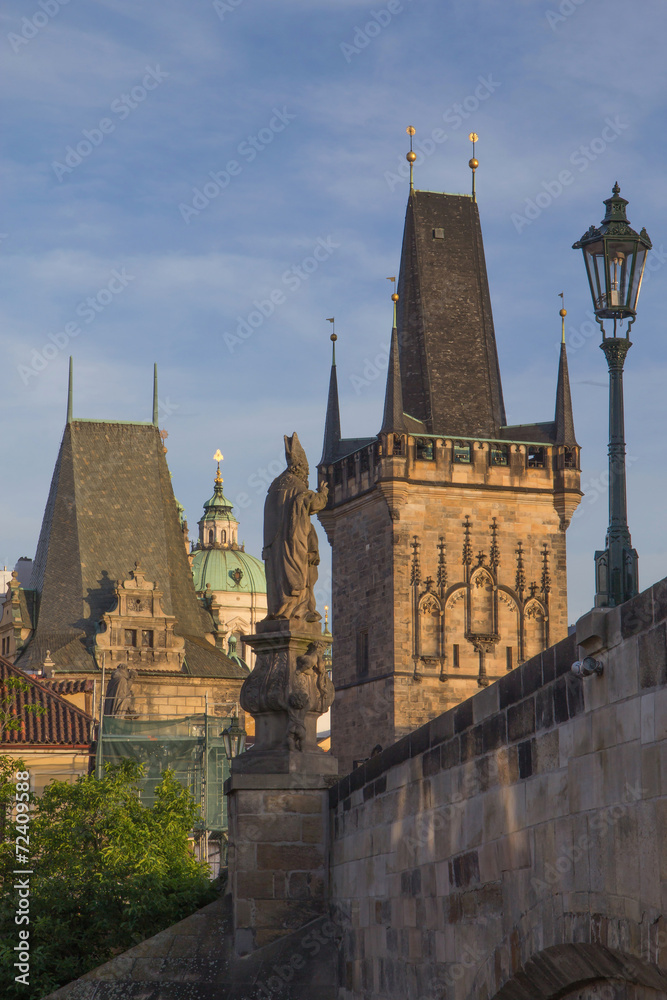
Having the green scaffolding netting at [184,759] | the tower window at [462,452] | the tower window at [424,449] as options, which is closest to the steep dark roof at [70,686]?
the green scaffolding netting at [184,759]

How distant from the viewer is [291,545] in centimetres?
1508

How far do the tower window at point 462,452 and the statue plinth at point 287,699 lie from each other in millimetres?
48233

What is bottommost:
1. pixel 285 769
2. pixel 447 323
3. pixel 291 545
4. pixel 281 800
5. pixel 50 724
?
pixel 281 800

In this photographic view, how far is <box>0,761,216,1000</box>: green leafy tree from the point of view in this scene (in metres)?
17.8

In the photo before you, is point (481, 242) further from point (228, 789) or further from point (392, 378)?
point (228, 789)

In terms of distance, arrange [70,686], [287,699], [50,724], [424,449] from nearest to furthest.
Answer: [287,699] → [50,724] → [70,686] → [424,449]

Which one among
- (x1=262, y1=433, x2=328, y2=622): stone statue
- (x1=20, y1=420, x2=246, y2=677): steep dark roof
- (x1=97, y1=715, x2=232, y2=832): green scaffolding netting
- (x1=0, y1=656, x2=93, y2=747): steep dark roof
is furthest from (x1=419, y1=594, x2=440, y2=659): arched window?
(x1=262, y1=433, x2=328, y2=622): stone statue

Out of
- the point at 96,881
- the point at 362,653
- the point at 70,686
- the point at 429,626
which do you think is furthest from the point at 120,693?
the point at 96,881

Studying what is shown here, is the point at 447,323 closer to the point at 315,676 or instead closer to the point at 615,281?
the point at 315,676

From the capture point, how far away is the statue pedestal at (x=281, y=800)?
14250mm

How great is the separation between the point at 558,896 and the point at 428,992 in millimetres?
2919

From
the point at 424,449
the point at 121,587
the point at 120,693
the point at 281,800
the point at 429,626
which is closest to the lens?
the point at 281,800

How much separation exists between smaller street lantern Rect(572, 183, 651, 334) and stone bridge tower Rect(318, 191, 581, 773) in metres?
47.7

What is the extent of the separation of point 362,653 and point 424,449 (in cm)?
863
